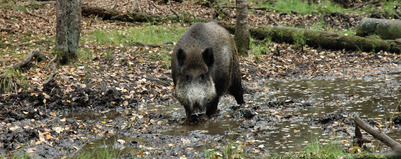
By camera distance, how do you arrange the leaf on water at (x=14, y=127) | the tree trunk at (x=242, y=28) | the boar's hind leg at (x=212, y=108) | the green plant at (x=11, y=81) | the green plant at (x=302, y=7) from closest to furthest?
the leaf on water at (x=14, y=127) < the boar's hind leg at (x=212, y=108) < the green plant at (x=11, y=81) < the tree trunk at (x=242, y=28) < the green plant at (x=302, y=7)

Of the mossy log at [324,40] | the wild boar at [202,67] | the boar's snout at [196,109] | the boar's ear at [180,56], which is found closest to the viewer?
the boar's snout at [196,109]

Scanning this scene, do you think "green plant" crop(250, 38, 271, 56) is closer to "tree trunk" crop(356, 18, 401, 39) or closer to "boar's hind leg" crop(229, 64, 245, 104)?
"tree trunk" crop(356, 18, 401, 39)

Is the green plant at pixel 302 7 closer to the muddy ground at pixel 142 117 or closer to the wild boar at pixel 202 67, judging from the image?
the muddy ground at pixel 142 117

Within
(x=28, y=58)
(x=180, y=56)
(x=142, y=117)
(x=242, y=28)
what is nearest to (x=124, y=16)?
(x=242, y=28)

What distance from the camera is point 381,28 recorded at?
13609 millimetres

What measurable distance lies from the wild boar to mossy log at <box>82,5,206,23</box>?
9325mm

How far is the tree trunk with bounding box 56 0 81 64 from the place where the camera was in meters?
8.95

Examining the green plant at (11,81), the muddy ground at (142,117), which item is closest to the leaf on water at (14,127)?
the muddy ground at (142,117)

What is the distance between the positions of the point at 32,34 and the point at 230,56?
8.33 m

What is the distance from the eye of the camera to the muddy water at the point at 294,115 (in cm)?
533

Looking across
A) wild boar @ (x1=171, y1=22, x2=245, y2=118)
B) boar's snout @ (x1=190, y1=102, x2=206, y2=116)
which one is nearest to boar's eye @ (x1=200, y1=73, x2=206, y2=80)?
wild boar @ (x1=171, y1=22, x2=245, y2=118)

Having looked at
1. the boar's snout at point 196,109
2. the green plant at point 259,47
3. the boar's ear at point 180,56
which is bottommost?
the green plant at point 259,47

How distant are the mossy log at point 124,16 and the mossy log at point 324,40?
341cm

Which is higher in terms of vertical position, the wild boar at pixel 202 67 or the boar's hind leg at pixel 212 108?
the wild boar at pixel 202 67
